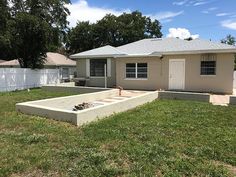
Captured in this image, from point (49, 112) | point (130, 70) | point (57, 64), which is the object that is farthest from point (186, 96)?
point (57, 64)

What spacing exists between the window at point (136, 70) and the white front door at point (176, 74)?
1.95 m

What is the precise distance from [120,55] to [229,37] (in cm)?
3652

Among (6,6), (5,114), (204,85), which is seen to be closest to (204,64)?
(204,85)

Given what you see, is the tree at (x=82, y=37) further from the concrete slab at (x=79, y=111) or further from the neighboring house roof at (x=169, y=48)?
the concrete slab at (x=79, y=111)

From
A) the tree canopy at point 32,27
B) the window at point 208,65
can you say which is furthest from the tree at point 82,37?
the window at point 208,65

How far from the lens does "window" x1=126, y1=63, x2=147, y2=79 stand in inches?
740

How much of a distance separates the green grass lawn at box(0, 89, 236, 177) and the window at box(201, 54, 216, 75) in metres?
7.49

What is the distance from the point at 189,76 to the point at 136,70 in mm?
3857

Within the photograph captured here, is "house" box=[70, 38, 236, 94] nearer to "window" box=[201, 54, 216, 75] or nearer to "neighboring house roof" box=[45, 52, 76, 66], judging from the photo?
"window" box=[201, 54, 216, 75]

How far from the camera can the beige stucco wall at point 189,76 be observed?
1602 cm

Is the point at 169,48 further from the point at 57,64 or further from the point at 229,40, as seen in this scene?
the point at 229,40

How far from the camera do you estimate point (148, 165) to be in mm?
4953

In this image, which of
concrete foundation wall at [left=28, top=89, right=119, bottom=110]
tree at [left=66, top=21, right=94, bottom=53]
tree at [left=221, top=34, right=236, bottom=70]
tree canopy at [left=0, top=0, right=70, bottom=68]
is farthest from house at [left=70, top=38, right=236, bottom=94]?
tree at [left=221, top=34, right=236, bottom=70]

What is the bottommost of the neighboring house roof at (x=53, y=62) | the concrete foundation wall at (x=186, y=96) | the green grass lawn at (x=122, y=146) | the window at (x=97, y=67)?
the green grass lawn at (x=122, y=146)
